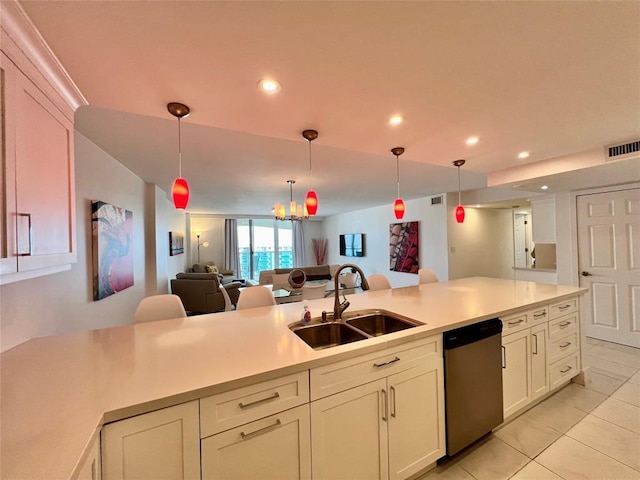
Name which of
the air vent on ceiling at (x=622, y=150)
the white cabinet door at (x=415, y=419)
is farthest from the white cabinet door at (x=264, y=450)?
the air vent on ceiling at (x=622, y=150)

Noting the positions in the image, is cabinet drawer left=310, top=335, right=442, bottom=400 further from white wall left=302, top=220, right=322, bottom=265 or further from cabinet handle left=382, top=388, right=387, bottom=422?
white wall left=302, top=220, right=322, bottom=265

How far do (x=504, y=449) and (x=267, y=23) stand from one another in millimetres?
2779

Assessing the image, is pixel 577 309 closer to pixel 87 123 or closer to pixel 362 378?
pixel 362 378

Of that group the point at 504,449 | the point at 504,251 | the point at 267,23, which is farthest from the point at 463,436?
the point at 504,251

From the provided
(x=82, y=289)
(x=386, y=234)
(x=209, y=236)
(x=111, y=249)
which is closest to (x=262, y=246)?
(x=209, y=236)

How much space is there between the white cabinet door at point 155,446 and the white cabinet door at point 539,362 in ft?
7.97

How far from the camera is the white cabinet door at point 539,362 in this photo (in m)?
2.04

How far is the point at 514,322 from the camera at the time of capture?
6.29 feet

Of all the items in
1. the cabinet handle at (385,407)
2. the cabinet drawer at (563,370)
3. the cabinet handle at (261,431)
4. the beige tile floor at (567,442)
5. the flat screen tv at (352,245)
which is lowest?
the beige tile floor at (567,442)

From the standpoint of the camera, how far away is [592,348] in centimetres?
320

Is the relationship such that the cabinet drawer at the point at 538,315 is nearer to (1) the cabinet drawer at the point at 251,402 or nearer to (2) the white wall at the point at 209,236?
(1) the cabinet drawer at the point at 251,402

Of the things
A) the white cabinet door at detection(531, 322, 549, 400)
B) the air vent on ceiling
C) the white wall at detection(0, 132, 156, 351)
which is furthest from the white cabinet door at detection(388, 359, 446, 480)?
the air vent on ceiling

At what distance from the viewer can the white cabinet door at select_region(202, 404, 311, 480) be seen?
3.18ft

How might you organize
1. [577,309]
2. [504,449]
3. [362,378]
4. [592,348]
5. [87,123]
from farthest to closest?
[592,348], [577,309], [87,123], [504,449], [362,378]
